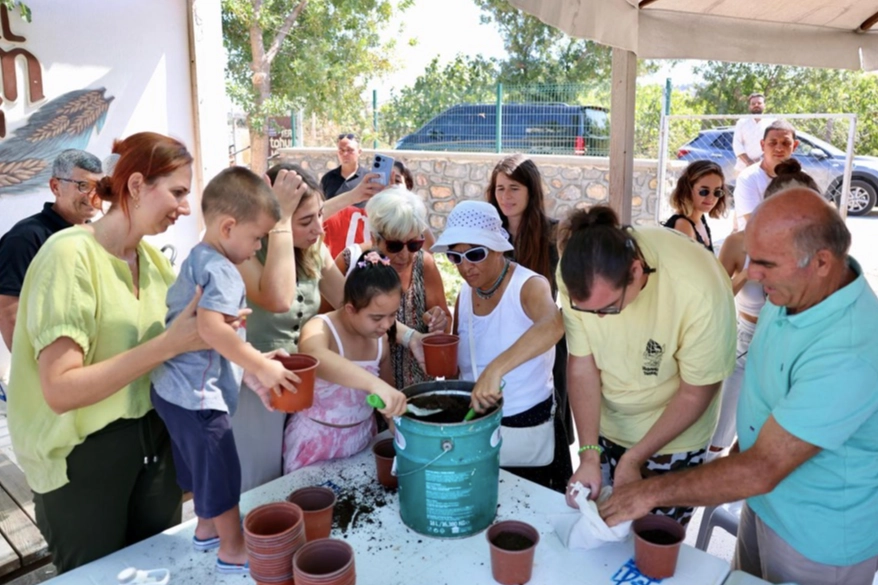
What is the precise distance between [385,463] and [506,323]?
68 centimetres

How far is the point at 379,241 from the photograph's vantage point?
272 centimetres

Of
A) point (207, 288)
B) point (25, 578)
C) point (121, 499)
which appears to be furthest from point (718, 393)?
point (25, 578)

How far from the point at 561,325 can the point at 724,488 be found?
2.40ft

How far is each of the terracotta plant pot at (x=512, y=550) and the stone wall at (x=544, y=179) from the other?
7287mm

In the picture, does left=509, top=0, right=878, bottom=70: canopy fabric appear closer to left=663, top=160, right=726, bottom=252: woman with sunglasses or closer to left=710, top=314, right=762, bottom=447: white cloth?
left=663, top=160, right=726, bottom=252: woman with sunglasses

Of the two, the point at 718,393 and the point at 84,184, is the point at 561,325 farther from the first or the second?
the point at 84,184

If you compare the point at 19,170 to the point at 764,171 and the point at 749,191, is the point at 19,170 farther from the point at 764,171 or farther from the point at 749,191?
the point at 764,171

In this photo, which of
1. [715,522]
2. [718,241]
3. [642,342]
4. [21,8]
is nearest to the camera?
[642,342]

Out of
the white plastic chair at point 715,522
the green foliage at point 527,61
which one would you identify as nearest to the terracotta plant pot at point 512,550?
the white plastic chair at point 715,522

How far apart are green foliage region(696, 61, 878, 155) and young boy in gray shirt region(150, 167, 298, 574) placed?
545 inches

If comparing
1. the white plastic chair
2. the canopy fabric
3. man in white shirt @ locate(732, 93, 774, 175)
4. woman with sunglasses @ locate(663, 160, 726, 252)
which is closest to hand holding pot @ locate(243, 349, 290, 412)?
the canopy fabric

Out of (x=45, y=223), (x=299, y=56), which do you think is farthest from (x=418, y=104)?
(x=45, y=223)

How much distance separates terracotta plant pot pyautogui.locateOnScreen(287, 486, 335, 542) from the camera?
161 cm

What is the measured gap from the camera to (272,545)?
1.39 metres
